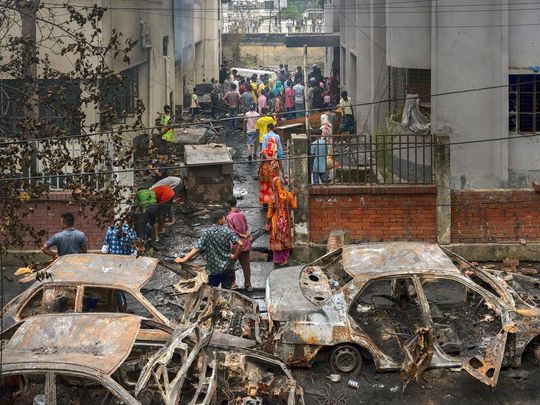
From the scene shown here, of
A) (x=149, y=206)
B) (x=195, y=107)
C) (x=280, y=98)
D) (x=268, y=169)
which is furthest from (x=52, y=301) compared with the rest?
(x=195, y=107)

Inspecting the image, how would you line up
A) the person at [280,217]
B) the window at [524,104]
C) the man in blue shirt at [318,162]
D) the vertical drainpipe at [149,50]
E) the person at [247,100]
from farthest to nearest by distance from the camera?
the person at [247,100] < the vertical drainpipe at [149,50] < the window at [524,104] < the man in blue shirt at [318,162] < the person at [280,217]

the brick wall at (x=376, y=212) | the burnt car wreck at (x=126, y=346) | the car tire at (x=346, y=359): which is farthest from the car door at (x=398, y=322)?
the brick wall at (x=376, y=212)

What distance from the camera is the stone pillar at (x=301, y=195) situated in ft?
46.3

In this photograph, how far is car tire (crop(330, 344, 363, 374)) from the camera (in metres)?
9.52

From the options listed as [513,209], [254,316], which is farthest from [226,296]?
[513,209]

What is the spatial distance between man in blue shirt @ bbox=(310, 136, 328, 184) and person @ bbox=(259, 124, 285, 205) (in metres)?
0.86

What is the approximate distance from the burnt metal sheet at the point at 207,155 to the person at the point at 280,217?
3290 millimetres

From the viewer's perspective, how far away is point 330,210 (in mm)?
14289

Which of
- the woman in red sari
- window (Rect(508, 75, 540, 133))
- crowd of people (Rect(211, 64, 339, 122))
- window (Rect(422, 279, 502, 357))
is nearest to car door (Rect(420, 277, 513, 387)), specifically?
window (Rect(422, 279, 502, 357))

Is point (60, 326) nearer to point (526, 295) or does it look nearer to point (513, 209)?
point (526, 295)

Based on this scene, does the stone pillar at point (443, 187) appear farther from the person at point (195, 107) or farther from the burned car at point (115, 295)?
the person at point (195, 107)

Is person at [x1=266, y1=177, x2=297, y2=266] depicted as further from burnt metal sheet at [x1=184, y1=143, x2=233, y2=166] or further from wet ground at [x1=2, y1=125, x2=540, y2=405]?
wet ground at [x1=2, y1=125, x2=540, y2=405]

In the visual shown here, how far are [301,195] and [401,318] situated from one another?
434cm

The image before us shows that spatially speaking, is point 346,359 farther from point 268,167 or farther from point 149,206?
point 268,167
